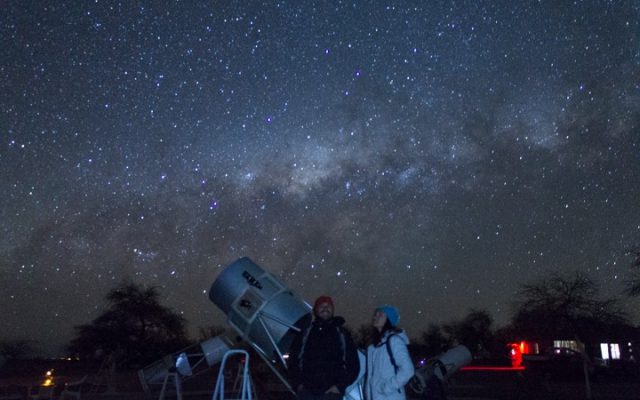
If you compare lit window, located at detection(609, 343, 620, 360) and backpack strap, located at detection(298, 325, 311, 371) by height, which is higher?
lit window, located at detection(609, 343, 620, 360)

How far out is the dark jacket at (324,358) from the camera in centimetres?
556

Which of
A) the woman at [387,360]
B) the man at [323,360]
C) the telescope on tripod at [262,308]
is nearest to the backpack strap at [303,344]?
the man at [323,360]

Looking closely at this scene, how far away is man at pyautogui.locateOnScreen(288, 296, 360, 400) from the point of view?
219 inches

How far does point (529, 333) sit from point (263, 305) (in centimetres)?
3356

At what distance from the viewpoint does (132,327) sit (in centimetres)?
3678

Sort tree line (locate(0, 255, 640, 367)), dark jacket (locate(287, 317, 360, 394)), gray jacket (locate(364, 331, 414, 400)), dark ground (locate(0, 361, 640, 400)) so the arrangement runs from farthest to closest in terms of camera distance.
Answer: tree line (locate(0, 255, 640, 367)) → dark ground (locate(0, 361, 640, 400)) → dark jacket (locate(287, 317, 360, 394)) → gray jacket (locate(364, 331, 414, 400))

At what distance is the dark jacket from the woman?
18cm

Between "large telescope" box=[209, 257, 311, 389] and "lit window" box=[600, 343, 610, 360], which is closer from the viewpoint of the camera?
"large telescope" box=[209, 257, 311, 389]

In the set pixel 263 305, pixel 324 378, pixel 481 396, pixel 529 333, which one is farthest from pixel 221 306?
pixel 529 333

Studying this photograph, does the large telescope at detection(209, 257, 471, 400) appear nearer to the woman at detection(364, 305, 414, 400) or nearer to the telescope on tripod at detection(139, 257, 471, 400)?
the telescope on tripod at detection(139, 257, 471, 400)

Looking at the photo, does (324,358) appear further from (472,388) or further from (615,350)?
(615,350)

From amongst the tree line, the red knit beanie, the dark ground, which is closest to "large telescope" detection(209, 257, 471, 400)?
the red knit beanie

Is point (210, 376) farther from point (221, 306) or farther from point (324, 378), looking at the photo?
point (324, 378)

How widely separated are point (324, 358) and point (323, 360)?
0.02 metres
